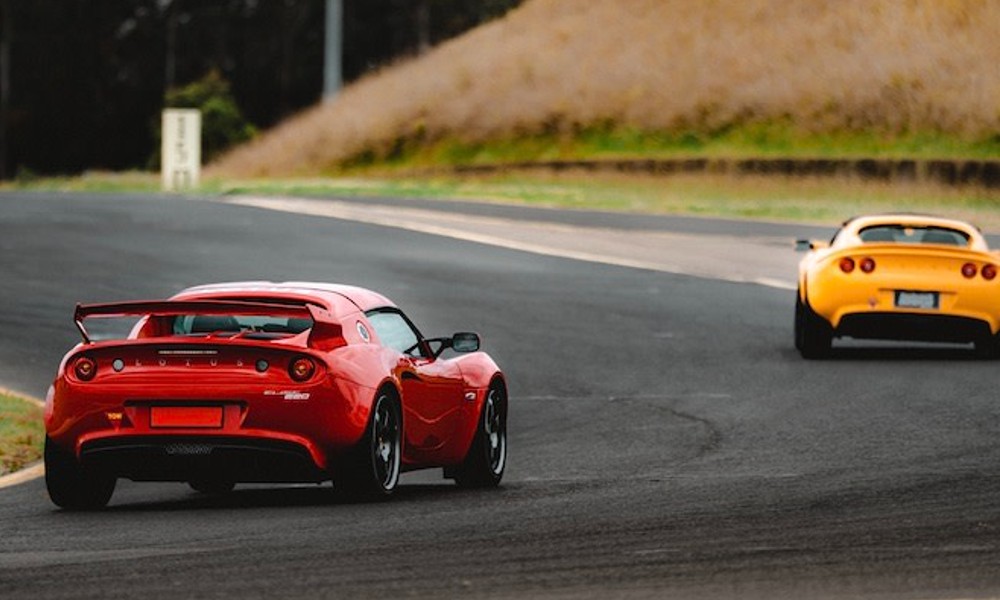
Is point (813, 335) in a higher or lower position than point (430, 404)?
lower

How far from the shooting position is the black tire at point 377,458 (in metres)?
11.0

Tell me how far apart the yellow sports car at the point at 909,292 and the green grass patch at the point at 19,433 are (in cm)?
727

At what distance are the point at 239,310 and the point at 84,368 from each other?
84 cm

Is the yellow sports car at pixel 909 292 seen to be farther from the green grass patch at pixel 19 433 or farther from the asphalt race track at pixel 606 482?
the green grass patch at pixel 19 433

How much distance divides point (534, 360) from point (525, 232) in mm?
14386

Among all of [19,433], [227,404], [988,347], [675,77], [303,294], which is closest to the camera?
[227,404]

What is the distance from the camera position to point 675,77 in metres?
57.2

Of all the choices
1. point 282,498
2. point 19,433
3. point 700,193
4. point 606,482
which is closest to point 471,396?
point 606,482

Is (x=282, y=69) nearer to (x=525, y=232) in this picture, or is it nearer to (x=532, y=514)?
(x=525, y=232)

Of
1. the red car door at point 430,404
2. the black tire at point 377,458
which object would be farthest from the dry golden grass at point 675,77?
the black tire at point 377,458

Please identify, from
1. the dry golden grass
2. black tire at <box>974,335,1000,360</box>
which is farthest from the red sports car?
the dry golden grass

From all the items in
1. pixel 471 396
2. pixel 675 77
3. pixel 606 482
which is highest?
pixel 675 77

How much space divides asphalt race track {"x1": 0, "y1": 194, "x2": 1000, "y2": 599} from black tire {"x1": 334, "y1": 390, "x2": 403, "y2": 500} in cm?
14

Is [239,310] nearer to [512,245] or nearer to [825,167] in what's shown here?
[512,245]
